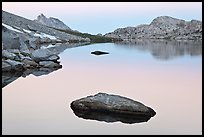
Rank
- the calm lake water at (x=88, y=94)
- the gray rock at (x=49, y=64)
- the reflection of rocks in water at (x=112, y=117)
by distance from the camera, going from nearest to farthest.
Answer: the calm lake water at (x=88, y=94) → the reflection of rocks in water at (x=112, y=117) → the gray rock at (x=49, y=64)

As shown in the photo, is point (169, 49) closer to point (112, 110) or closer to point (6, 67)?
point (6, 67)

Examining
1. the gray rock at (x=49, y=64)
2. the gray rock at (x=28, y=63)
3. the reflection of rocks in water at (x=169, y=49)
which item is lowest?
the reflection of rocks in water at (x=169, y=49)

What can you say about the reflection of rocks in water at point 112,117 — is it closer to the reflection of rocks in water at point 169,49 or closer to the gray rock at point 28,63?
the gray rock at point 28,63

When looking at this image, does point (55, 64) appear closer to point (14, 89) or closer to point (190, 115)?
point (14, 89)

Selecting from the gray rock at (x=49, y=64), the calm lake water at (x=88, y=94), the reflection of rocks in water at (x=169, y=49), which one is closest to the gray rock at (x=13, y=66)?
Answer: the calm lake water at (x=88, y=94)

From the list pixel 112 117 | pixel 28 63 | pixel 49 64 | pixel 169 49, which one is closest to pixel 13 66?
pixel 28 63

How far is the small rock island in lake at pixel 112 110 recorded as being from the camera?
13922 mm

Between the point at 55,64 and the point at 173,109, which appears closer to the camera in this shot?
the point at 173,109

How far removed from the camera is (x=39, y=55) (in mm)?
32062

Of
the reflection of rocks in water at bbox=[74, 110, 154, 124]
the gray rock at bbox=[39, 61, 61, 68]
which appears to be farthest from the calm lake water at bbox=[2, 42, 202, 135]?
the gray rock at bbox=[39, 61, 61, 68]

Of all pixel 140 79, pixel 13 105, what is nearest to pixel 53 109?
pixel 13 105

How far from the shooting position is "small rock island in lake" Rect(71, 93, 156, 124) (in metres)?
13.9

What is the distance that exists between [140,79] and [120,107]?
36.9 ft

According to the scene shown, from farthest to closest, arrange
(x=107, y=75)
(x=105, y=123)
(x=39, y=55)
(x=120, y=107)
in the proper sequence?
1. (x=39, y=55)
2. (x=107, y=75)
3. (x=120, y=107)
4. (x=105, y=123)
